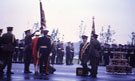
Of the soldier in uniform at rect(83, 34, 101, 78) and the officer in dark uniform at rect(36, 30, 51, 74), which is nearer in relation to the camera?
the officer in dark uniform at rect(36, 30, 51, 74)

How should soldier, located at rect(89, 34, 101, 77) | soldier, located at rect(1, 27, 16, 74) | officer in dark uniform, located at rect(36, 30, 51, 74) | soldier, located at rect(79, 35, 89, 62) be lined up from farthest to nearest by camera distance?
soldier, located at rect(79, 35, 89, 62), soldier, located at rect(89, 34, 101, 77), officer in dark uniform, located at rect(36, 30, 51, 74), soldier, located at rect(1, 27, 16, 74)

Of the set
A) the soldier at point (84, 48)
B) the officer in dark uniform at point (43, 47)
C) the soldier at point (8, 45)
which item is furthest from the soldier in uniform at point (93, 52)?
the soldier at point (8, 45)

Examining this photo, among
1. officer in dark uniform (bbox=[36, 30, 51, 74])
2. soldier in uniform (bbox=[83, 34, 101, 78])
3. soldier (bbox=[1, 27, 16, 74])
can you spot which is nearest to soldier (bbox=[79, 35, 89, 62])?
soldier in uniform (bbox=[83, 34, 101, 78])

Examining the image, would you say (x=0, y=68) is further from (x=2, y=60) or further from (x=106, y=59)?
(x=106, y=59)

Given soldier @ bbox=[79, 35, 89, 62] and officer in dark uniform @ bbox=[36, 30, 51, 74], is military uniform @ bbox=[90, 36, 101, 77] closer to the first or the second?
soldier @ bbox=[79, 35, 89, 62]

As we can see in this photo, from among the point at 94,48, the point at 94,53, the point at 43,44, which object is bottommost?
the point at 94,53

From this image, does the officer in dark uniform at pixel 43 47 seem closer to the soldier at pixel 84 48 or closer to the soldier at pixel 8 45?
the soldier at pixel 8 45

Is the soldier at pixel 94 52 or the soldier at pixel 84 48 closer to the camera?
the soldier at pixel 94 52

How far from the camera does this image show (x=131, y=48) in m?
37.3

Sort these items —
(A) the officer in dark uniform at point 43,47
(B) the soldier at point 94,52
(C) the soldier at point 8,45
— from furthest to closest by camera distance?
(B) the soldier at point 94,52 < (A) the officer in dark uniform at point 43,47 < (C) the soldier at point 8,45

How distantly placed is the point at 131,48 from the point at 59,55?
8.19 meters

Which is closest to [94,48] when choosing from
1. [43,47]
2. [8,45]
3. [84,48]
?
[84,48]

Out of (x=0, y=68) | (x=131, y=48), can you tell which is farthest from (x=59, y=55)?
(x=0, y=68)

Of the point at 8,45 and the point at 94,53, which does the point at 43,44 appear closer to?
the point at 8,45
